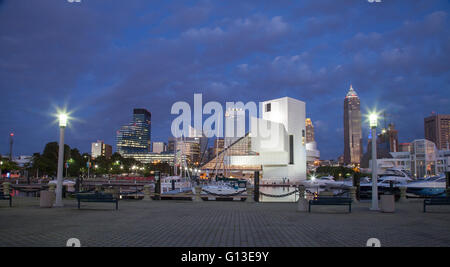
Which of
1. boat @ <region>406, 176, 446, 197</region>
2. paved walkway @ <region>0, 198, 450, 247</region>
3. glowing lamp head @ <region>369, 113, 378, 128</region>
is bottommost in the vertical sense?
boat @ <region>406, 176, 446, 197</region>

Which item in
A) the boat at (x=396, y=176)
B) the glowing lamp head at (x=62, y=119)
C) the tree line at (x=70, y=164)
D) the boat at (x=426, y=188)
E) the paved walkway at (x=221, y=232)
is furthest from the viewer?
the tree line at (x=70, y=164)

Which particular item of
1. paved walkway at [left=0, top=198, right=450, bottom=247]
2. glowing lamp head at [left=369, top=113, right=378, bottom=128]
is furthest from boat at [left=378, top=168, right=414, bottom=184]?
paved walkway at [left=0, top=198, right=450, bottom=247]

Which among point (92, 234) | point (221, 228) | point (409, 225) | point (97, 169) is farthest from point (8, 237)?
point (97, 169)

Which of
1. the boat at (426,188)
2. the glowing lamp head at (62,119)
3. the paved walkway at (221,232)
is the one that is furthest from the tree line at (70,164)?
the boat at (426,188)

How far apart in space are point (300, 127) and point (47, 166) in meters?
71.8

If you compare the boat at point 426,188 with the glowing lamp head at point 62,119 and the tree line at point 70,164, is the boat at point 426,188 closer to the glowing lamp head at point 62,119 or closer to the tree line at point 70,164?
the glowing lamp head at point 62,119

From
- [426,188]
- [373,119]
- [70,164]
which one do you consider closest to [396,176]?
[426,188]

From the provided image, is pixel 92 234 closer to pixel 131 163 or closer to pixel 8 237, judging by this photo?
pixel 8 237

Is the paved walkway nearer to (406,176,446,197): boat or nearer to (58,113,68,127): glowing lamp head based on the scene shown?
(58,113,68,127): glowing lamp head

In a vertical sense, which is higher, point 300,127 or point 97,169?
point 300,127

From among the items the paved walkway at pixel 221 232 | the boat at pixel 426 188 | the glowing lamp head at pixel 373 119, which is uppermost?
the glowing lamp head at pixel 373 119

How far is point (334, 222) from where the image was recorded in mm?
11969
